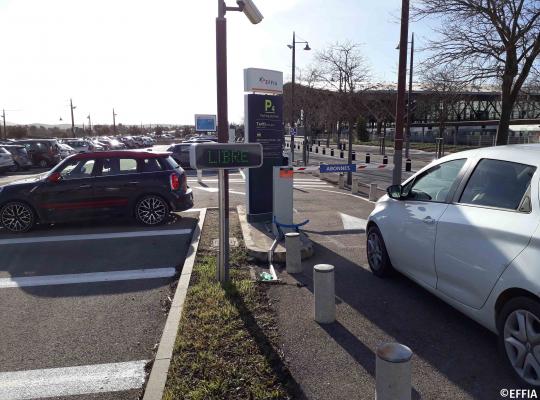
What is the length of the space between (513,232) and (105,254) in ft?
19.6

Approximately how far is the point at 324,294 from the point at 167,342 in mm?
1525

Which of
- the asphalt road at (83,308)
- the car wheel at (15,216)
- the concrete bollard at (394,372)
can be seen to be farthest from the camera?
the car wheel at (15,216)

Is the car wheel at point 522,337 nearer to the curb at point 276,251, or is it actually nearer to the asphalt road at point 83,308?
the asphalt road at point 83,308

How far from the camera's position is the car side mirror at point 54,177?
9125 millimetres

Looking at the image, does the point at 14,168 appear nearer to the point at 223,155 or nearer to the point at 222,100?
the point at 222,100

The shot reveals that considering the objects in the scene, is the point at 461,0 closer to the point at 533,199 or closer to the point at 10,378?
the point at 533,199

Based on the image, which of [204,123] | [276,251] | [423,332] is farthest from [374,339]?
[204,123]

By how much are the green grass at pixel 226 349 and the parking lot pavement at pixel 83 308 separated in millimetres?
339

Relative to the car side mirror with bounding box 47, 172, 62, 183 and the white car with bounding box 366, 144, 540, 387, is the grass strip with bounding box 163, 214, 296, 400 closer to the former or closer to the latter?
the white car with bounding box 366, 144, 540, 387

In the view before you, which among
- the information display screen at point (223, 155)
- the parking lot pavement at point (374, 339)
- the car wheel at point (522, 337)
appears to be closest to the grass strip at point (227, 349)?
the parking lot pavement at point (374, 339)

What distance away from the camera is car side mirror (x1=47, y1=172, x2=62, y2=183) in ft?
29.9

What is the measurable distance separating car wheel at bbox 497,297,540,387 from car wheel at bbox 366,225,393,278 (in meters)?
2.18

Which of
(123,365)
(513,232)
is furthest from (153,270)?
(513,232)

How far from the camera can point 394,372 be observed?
2707 millimetres
